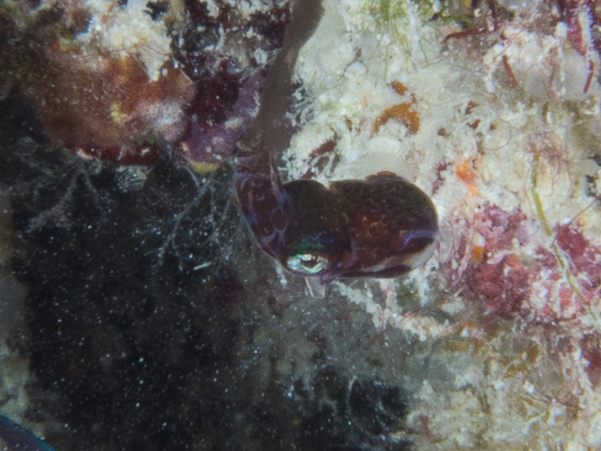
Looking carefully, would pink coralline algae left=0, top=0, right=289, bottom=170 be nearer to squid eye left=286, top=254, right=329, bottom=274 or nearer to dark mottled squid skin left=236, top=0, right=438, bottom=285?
dark mottled squid skin left=236, top=0, right=438, bottom=285

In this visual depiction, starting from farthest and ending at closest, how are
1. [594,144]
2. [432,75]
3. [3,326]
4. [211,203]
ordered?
[3,326] < [211,203] < [432,75] < [594,144]

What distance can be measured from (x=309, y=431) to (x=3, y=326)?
3848 mm

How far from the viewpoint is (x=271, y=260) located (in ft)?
10.7

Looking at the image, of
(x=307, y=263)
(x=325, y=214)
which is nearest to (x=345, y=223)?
(x=325, y=214)

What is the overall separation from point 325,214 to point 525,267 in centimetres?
156

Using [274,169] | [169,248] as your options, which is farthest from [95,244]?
[274,169]

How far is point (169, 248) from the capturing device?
3361 mm

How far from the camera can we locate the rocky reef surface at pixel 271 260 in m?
2.13

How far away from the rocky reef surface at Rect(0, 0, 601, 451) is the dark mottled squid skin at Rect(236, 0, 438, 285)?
16cm

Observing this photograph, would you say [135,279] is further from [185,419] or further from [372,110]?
A: [372,110]

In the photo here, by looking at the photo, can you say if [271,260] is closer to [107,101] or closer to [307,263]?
[307,263]

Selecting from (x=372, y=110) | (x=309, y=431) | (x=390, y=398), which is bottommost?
(x=309, y=431)

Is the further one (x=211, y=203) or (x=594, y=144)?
(x=211, y=203)

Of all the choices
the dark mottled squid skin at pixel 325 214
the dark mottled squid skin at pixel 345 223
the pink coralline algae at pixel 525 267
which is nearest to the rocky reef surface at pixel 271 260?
the pink coralline algae at pixel 525 267
